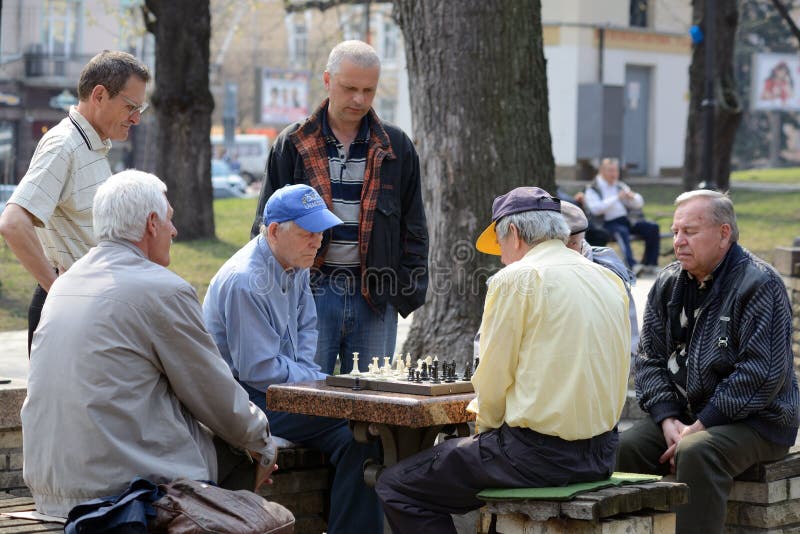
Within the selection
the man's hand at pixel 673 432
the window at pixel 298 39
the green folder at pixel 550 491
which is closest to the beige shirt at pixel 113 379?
the green folder at pixel 550 491

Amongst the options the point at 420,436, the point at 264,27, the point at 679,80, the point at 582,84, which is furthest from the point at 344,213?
the point at 264,27

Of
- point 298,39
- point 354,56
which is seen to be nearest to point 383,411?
point 354,56

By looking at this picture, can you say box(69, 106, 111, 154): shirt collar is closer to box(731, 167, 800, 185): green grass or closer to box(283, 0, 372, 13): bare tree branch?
box(283, 0, 372, 13): bare tree branch

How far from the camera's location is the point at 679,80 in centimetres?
3569

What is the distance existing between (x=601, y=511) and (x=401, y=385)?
89cm

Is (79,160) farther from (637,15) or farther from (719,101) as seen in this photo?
(637,15)

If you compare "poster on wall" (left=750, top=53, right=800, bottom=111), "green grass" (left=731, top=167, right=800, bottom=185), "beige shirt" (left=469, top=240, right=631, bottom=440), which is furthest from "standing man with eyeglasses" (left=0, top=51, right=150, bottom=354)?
"poster on wall" (left=750, top=53, right=800, bottom=111)

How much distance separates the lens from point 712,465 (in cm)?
498

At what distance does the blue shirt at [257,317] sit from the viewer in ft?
16.2

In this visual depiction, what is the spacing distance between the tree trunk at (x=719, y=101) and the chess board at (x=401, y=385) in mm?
13834

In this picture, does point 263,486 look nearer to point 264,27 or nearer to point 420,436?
point 420,436

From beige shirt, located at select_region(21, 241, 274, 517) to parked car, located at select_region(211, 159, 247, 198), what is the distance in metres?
32.5

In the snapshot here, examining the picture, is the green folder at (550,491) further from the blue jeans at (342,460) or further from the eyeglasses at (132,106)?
the eyeglasses at (132,106)

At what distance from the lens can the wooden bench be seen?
4188 mm
